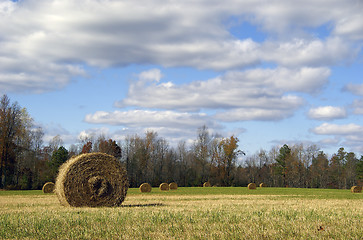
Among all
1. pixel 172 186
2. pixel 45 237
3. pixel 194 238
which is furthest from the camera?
pixel 172 186

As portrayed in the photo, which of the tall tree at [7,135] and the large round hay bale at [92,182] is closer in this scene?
the large round hay bale at [92,182]

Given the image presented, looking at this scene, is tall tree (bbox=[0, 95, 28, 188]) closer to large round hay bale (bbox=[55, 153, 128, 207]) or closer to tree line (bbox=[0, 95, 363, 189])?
tree line (bbox=[0, 95, 363, 189])

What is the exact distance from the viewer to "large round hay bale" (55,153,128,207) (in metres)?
17.9

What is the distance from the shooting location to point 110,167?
18.7 m

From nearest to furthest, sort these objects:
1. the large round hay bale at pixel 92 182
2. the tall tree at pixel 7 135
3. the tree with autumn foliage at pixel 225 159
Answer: the large round hay bale at pixel 92 182
the tall tree at pixel 7 135
the tree with autumn foliage at pixel 225 159

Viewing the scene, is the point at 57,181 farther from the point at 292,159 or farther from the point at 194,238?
the point at 292,159

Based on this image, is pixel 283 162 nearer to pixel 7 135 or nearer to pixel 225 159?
pixel 225 159

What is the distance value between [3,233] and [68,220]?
1.93 metres

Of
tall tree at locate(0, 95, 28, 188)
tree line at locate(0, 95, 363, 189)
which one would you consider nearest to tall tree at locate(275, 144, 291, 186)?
tree line at locate(0, 95, 363, 189)

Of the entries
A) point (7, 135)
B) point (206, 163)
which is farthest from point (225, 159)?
point (7, 135)

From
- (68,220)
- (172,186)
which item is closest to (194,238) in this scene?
(68,220)

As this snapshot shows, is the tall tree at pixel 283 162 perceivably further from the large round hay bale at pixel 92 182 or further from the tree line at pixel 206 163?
the large round hay bale at pixel 92 182

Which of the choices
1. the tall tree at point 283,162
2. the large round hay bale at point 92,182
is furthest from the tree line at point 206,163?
the large round hay bale at point 92,182

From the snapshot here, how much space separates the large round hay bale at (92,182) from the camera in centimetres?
1794
